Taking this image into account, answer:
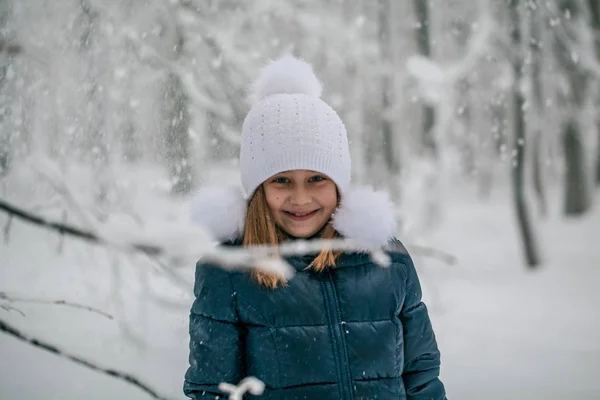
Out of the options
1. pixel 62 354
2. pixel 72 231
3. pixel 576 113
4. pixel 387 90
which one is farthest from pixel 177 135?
pixel 576 113

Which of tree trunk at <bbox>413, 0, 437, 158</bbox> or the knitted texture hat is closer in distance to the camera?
the knitted texture hat

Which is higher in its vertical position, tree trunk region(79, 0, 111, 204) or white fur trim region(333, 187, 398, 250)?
tree trunk region(79, 0, 111, 204)

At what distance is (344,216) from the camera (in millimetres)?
1657

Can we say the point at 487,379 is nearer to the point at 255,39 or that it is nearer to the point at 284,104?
the point at 284,104

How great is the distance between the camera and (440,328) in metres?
5.10

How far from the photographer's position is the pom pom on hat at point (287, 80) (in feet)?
6.12

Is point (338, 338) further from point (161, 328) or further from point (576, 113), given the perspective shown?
point (576, 113)

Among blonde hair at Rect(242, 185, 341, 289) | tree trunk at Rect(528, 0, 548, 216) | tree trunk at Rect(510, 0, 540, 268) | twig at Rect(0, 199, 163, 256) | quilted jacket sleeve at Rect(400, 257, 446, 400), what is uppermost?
tree trunk at Rect(528, 0, 548, 216)

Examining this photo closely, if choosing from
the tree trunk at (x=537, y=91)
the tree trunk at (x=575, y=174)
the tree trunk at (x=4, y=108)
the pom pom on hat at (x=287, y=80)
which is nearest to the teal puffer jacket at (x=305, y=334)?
the pom pom on hat at (x=287, y=80)

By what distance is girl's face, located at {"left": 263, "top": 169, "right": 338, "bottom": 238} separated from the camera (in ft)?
5.37

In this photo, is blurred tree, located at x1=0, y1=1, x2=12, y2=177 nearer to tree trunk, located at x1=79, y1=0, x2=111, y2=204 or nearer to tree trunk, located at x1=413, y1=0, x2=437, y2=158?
tree trunk, located at x1=79, y1=0, x2=111, y2=204

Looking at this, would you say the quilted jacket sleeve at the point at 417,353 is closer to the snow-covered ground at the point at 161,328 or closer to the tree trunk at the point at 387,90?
the snow-covered ground at the point at 161,328

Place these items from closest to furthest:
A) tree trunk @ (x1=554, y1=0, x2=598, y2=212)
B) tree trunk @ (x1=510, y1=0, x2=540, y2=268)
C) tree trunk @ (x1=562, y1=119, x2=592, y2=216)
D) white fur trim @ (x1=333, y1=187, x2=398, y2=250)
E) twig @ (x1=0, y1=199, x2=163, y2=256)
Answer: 1. twig @ (x1=0, y1=199, x2=163, y2=256)
2. white fur trim @ (x1=333, y1=187, x2=398, y2=250)
3. tree trunk @ (x1=510, y1=0, x2=540, y2=268)
4. tree trunk @ (x1=554, y1=0, x2=598, y2=212)
5. tree trunk @ (x1=562, y1=119, x2=592, y2=216)

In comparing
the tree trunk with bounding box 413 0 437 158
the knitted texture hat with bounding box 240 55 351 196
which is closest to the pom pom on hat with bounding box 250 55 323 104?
the knitted texture hat with bounding box 240 55 351 196
